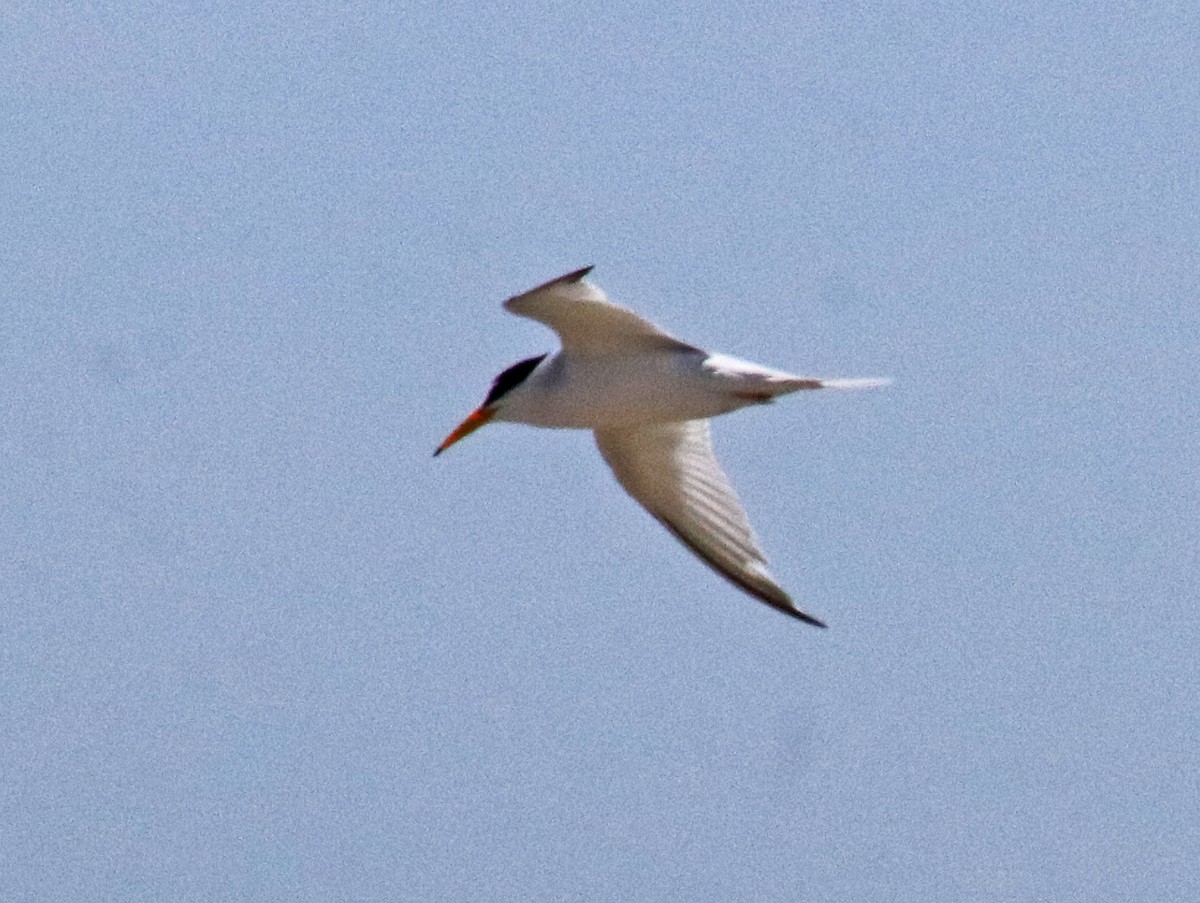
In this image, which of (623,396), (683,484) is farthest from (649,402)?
(683,484)

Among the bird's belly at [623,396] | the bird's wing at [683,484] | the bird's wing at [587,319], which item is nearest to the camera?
Result: the bird's wing at [587,319]

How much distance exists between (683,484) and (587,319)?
5.34 feet

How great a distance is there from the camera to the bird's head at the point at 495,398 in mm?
13758

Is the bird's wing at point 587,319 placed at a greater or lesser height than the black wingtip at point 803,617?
greater

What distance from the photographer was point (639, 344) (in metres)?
13.3

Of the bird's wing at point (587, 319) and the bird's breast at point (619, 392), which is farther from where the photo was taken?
the bird's breast at point (619, 392)

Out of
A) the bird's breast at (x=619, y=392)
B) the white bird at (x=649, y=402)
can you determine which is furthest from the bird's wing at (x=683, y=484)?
the bird's breast at (x=619, y=392)

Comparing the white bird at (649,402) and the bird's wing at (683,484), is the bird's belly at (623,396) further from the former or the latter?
the bird's wing at (683,484)

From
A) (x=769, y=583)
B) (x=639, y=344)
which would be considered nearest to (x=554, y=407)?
(x=639, y=344)

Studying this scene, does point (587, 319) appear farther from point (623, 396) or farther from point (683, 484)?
point (683, 484)

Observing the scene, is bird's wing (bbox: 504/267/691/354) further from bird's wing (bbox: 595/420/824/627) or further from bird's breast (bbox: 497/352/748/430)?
bird's wing (bbox: 595/420/824/627)

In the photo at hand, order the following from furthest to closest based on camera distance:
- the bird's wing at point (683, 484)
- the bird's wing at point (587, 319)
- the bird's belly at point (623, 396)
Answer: the bird's wing at point (683, 484) < the bird's belly at point (623, 396) < the bird's wing at point (587, 319)

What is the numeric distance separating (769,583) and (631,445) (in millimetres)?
1041

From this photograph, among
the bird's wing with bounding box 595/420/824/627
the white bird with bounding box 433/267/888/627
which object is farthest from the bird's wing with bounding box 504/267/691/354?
the bird's wing with bounding box 595/420/824/627
